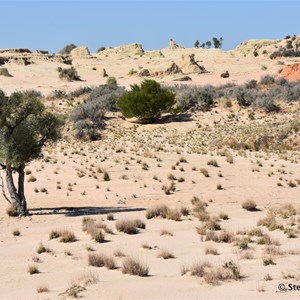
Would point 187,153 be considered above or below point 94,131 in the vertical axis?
below

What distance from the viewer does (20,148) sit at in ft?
53.9

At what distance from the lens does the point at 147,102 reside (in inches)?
1438

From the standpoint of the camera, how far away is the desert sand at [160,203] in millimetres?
8945

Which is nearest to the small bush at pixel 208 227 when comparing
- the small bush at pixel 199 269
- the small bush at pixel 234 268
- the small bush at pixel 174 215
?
the small bush at pixel 174 215

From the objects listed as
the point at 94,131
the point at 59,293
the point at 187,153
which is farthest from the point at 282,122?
the point at 59,293

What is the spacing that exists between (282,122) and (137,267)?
26203 mm

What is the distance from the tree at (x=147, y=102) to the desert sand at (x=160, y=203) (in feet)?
3.20

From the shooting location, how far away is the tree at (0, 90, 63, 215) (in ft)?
53.7

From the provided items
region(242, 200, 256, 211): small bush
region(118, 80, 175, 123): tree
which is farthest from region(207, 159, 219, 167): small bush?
region(118, 80, 175, 123): tree

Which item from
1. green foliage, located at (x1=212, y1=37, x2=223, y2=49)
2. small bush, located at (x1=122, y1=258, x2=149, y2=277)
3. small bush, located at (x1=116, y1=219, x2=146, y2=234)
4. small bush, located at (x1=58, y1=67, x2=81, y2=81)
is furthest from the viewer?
green foliage, located at (x1=212, y1=37, x2=223, y2=49)

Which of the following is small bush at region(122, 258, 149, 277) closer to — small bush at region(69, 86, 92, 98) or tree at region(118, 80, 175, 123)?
tree at region(118, 80, 175, 123)

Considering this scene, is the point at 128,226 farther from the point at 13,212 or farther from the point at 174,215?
the point at 13,212

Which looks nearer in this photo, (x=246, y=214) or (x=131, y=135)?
(x=246, y=214)

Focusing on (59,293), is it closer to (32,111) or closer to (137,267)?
(137,267)
